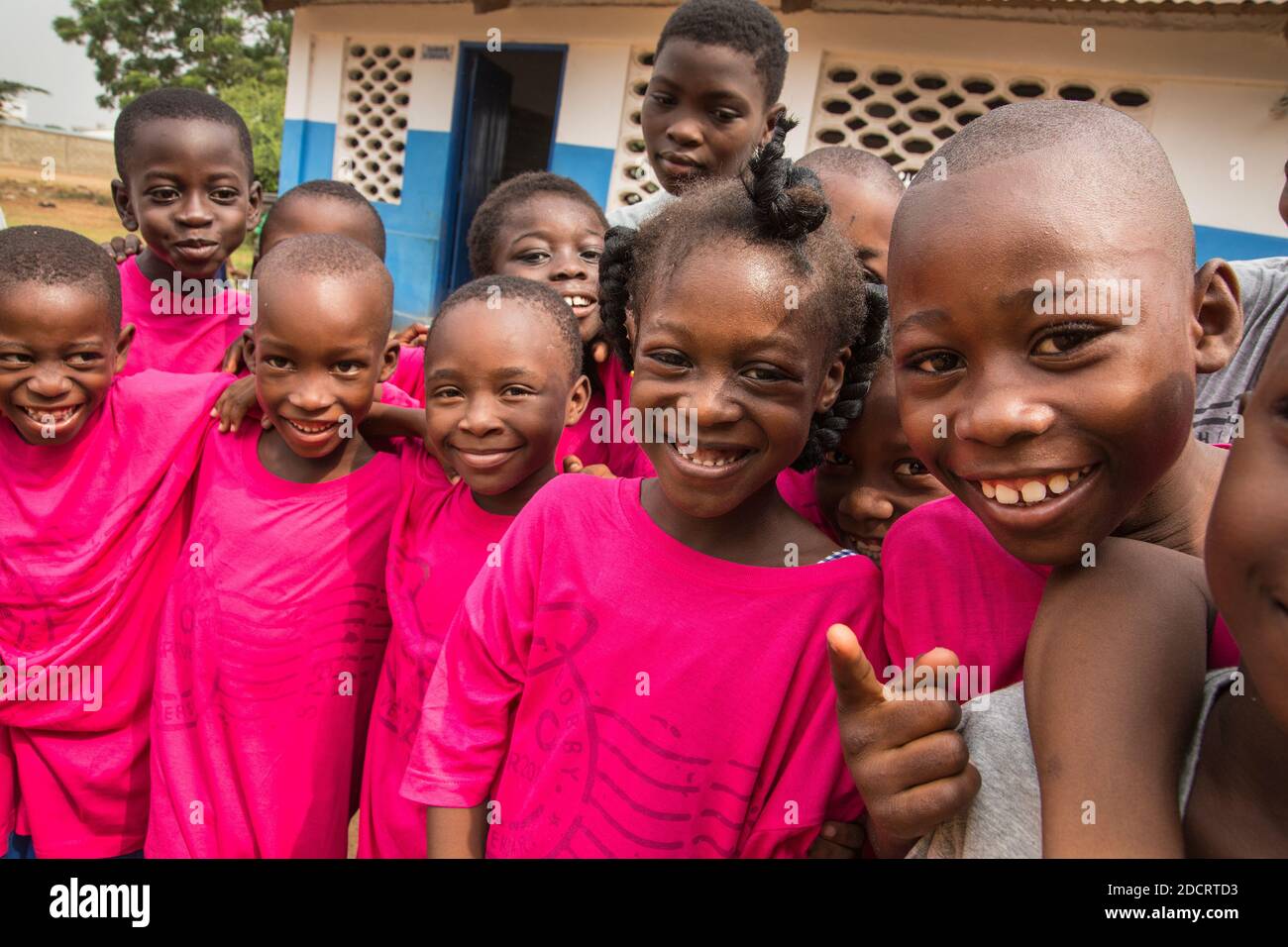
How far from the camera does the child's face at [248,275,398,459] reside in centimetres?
204

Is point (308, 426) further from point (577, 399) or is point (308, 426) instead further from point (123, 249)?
point (123, 249)

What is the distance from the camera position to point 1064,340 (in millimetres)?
984

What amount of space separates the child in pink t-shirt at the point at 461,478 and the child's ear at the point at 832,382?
0.65 meters

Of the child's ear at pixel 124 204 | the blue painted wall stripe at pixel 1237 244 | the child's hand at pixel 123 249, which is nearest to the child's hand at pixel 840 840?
the child's ear at pixel 124 204

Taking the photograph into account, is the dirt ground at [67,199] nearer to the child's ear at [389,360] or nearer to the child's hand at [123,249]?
the child's hand at [123,249]

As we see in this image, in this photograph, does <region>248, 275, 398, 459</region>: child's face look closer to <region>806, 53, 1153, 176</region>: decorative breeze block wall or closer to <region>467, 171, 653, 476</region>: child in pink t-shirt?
<region>467, 171, 653, 476</region>: child in pink t-shirt

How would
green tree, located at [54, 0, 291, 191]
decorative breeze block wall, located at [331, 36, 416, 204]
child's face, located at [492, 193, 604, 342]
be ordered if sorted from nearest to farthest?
child's face, located at [492, 193, 604, 342]
decorative breeze block wall, located at [331, 36, 416, 204]
green tree, located at [54, 0, 291, 191]

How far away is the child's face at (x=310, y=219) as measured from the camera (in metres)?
3.19

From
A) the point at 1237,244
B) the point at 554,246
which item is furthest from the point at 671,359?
the point at 1237,244

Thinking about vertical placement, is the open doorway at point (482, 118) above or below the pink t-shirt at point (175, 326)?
above

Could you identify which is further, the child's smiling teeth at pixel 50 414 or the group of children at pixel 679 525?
the child's smiling teeth at pixel 50 414

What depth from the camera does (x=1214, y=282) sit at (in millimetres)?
1049

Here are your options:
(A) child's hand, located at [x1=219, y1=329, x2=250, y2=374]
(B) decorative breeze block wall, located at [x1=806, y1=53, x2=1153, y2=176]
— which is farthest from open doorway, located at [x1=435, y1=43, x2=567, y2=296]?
(A) child's hand, located at [x1=219, y1=329, x2=250, y2=374]

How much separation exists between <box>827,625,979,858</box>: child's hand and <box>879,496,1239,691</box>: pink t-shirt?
124mm
